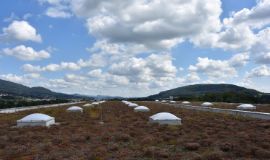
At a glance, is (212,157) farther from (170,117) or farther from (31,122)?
(31,122)

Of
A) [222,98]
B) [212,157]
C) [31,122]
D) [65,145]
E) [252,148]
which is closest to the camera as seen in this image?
[212,157]

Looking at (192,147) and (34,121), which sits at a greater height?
(34,121)

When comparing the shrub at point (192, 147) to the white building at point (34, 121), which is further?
the white building at point (34, 121)

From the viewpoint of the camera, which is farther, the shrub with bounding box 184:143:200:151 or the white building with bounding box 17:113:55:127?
the white building with bounding box 17:113:55:127

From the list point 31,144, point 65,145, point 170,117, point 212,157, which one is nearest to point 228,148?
point 212,157

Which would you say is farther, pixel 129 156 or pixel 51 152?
pixel 51 152

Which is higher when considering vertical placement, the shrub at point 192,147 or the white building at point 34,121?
the white building at point 34,121

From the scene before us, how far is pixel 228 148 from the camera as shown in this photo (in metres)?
18.0

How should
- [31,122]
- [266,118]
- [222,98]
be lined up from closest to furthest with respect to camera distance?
[31,122]
[266,118]
[222,98]

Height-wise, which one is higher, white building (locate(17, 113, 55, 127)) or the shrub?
white building (locate(17, 113, 55, 127))

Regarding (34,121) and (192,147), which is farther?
(34,121)

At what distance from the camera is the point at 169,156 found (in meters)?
16.2

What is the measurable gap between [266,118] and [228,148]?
22.8 metres

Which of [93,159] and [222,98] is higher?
[222,98]
